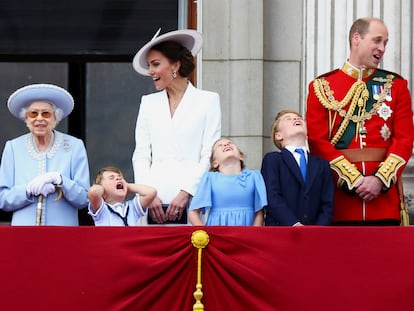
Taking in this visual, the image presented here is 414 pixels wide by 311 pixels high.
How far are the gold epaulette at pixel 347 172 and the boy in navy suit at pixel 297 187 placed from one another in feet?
0.42

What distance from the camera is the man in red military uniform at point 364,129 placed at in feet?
35.6

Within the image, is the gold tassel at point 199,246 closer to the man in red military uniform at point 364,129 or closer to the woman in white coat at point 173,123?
the woman in white coat at point 173,123

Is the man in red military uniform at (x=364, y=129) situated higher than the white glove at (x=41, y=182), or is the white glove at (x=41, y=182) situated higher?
the man in red military uniform at (x=364, y=129)

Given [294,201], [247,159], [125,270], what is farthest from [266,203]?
[247,159]

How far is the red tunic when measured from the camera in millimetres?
10859

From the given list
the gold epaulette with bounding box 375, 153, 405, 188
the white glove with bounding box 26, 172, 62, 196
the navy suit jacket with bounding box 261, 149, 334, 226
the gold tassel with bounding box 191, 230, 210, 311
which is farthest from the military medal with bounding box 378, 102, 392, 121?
the white glove with bounding box 26, 172, 62, 196

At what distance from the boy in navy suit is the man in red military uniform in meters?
0.20

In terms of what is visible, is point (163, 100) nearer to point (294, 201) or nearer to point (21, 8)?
point (294, 201)

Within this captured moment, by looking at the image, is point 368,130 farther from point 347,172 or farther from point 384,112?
point 347,172

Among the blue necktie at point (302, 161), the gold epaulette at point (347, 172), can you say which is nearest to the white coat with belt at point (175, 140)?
the blue necktie at point (302, 161)

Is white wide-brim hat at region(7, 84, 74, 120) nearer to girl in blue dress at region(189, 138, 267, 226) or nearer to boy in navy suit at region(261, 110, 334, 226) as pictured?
girl in blue dress at region(189, 138, 267, 226)

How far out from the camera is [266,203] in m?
10.6

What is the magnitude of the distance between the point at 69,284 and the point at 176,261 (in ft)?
2.01

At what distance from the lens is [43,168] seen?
10766mm
